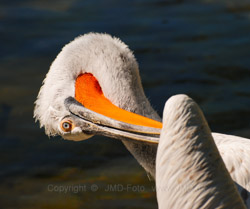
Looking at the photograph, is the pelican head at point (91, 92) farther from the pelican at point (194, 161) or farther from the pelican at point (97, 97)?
the pelican at point (194, 161)

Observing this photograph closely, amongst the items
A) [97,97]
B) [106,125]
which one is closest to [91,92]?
[97,97]

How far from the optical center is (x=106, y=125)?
3951 mm

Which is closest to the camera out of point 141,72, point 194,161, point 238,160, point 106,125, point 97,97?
point 194,161

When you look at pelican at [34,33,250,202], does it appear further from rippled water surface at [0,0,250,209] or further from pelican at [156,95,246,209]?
rippled water surface at [0,0,250,209]

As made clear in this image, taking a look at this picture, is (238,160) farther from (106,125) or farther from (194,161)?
(106,125)

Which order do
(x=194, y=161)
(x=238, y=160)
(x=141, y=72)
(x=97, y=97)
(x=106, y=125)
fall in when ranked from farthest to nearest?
(x=141, y=72) < (x=97, y=97) < (x=106, y=125) < (x=238, y=160) < (x=194, y=161)

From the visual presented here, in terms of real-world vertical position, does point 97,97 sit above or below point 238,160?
above

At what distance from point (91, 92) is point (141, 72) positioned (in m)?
3.17

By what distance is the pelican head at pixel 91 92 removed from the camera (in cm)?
407

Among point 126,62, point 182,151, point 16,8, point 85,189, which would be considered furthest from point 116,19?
point 182,151

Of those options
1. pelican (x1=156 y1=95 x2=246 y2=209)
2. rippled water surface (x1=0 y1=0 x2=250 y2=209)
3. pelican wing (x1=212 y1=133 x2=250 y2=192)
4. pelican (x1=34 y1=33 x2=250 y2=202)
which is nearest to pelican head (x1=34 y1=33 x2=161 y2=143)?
pelican (x1=34 y1=33 x2=250 y2=202)

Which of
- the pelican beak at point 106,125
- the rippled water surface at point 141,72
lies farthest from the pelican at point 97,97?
the rippled water surface at point 141,72

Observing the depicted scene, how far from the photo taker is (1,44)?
7957 millimetres

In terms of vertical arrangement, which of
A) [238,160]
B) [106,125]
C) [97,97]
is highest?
[97,97]
